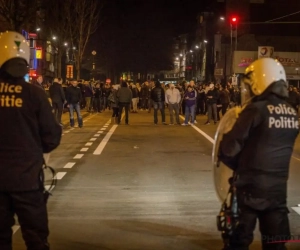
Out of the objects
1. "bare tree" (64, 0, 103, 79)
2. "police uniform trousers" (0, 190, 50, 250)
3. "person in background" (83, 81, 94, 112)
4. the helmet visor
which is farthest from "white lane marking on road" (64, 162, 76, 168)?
"bare tree" (64, 0, 103, 79)

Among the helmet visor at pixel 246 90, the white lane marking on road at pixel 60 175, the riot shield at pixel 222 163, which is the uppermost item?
the helmet visor at pixel 246 90

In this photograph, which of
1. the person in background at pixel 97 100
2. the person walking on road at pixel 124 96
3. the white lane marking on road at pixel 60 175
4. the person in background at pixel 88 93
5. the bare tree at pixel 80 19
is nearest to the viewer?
the white lane marking on road at pixel 60 175

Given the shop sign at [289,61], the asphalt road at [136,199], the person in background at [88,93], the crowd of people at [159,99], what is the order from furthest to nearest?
the shop sign at [289,61]
the person in background at [88,93]
the crowd of people at [159,99]
the asphalt road at [136,199]

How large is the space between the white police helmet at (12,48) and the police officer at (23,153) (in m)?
0.11

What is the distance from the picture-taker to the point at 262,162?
4430 mm

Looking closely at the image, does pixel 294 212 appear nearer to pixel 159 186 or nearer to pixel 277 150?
pixel 159 186

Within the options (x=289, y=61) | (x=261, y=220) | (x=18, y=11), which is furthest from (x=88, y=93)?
(x=289, y=61)

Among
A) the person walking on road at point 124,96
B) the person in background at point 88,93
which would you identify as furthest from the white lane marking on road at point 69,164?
the person in background at point 88,93

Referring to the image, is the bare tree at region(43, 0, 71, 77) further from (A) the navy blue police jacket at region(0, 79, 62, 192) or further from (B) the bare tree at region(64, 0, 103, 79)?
(A) the navy blue police jacket at region(0, 79, 62, 192)

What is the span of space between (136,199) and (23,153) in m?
5.27

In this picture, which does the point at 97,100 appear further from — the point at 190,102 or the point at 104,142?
the point at 104,142

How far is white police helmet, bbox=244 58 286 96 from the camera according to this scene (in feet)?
15.1

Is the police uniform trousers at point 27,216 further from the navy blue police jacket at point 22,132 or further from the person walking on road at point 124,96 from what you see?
the person walking on road at point 124,96

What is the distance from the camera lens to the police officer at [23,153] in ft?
14.5
